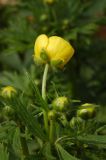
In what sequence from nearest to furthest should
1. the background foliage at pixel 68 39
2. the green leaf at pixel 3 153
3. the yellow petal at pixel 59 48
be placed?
the green leaf at pixel 3 153 → the yellow petal at pixel 59 48 → the background foliage at pixel 68 39

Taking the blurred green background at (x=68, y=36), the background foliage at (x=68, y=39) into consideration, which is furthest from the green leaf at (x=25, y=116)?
the blurred green background at (x=68, y=36)

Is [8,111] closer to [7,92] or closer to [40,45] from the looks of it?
[7,92]

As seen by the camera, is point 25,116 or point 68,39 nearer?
point 25,116

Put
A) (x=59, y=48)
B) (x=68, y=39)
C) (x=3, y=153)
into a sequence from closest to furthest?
(x=3, y=153)
(x=59, y=48)
(x=68, y=39)

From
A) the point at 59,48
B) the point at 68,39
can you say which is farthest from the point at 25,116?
the point at 68,39

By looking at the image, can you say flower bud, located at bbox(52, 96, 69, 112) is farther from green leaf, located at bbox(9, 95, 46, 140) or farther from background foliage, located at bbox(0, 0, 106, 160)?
background foliage, located at bbox(0, 0, 106, 160)

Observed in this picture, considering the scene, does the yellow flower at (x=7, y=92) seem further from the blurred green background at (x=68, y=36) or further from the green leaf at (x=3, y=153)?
the blurred green background at (x=68, y=36)

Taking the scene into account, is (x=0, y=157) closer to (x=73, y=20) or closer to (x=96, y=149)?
(x=96, y=149)
